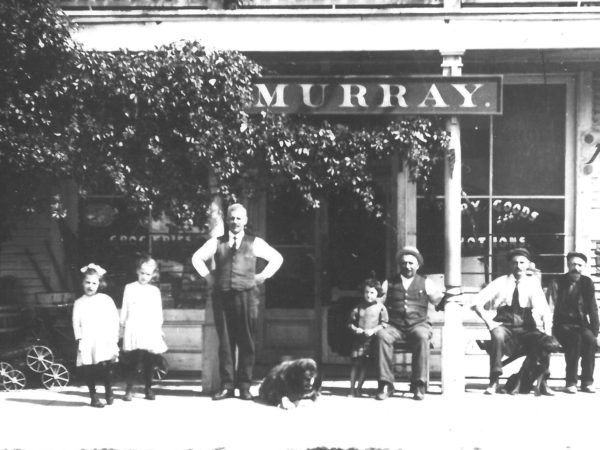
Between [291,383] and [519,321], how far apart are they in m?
2.63

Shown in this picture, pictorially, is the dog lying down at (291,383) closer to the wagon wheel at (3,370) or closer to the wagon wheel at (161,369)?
the wagon wheel at (161,369)

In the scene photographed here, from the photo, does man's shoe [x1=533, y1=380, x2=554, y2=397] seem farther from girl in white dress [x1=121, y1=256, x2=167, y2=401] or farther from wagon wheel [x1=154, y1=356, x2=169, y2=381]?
wagon wheel [x1=154, y1=356, x2=169, y2=381]

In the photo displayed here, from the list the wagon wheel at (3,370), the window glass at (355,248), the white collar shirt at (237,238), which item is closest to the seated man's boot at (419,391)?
the white collar shirt at (237,238)

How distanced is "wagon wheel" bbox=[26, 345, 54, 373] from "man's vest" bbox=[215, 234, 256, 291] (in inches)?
89.2

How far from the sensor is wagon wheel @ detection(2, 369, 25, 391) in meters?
10.2

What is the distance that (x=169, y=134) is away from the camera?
9.69 meters

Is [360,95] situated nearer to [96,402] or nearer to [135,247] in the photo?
[135,247]

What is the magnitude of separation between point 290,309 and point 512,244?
2843mm

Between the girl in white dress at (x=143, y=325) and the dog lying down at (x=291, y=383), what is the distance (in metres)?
1.25

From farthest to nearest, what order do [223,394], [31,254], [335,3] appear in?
1. [31,254]
2. [335,3]
3. [223,394]

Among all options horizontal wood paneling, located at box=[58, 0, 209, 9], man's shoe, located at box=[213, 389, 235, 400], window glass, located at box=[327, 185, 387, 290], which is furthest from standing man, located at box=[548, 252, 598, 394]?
horizontal wood paneling, located at box=[58, 0, 209, 9]

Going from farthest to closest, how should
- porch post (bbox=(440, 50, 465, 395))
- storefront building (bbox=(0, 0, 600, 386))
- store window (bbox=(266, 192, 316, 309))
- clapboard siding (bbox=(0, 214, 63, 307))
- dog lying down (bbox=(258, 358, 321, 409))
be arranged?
1. store window (bbox=(266, 192, 316, 309))
2. clapboard siding (bbox=(0, 214, 63, 307))
3. storefront building (bbox=(0, 0, 600, 386))
4. porch post (bbox=(440, 50, 465, 395))
5. dog lying down (bbox=(258, 358, 321, 409))

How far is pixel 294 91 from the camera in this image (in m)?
9.61

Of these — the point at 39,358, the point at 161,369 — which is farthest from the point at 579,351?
the point at 39,358
